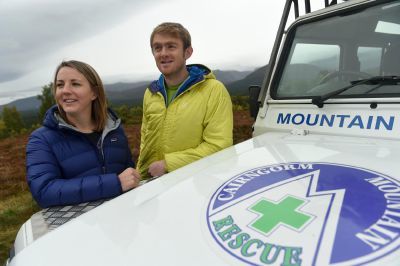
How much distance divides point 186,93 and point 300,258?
5.23 feet

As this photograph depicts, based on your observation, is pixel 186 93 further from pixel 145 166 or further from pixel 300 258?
pixel 300 258

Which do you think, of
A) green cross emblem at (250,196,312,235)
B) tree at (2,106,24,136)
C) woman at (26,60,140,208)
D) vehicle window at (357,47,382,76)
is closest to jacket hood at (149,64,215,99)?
woman at (26,60,140,208)

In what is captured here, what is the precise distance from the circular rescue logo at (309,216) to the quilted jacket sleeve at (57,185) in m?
0.68

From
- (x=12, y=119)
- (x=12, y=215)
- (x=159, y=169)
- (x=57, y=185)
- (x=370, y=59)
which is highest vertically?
(x=370, y=59)

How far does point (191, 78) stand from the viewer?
2.25m

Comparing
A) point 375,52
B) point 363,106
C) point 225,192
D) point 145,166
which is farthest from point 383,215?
point 145,166

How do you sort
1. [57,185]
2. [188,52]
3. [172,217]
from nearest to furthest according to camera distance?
[172,217]
[57,185]
[188,52]

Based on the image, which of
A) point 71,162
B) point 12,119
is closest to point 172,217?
point 71,162

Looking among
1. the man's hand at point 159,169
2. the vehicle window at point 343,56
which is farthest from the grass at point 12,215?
the vehicle window at point 343,56

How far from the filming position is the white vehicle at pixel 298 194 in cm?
90

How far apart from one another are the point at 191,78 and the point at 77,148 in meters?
0.89

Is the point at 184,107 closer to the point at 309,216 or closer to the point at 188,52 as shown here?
the point at 188,52

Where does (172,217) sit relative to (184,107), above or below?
below

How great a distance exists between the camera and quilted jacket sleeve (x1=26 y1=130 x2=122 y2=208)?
5.31 ft
